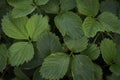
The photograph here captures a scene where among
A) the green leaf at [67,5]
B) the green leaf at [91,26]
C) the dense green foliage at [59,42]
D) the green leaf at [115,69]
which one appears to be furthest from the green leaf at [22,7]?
the green leaf at [115,69]

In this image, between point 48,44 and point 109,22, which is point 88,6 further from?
point 48,44

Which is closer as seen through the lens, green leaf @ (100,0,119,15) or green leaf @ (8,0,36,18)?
green leaf @ (8,0,36,18)

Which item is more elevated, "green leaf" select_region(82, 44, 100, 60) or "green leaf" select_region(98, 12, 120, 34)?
"green leaf" select_region(98, 12, 120, 34)

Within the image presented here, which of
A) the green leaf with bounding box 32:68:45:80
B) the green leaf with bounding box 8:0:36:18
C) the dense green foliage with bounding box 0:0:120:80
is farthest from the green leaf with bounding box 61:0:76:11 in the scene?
the green leaf with bounding box 32:68:45:80

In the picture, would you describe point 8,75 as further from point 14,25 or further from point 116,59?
point 116,59

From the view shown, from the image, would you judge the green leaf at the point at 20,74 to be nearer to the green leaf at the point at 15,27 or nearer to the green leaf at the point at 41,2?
the green leaf at the point at 15,27

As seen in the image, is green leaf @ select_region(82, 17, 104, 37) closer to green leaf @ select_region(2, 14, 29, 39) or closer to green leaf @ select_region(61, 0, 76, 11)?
green leaf @ select_region(61, 0, 76, 11)

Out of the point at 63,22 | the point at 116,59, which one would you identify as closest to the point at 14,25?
the point at 63,22

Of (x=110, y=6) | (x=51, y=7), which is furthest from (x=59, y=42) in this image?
(x=110, y=6)
